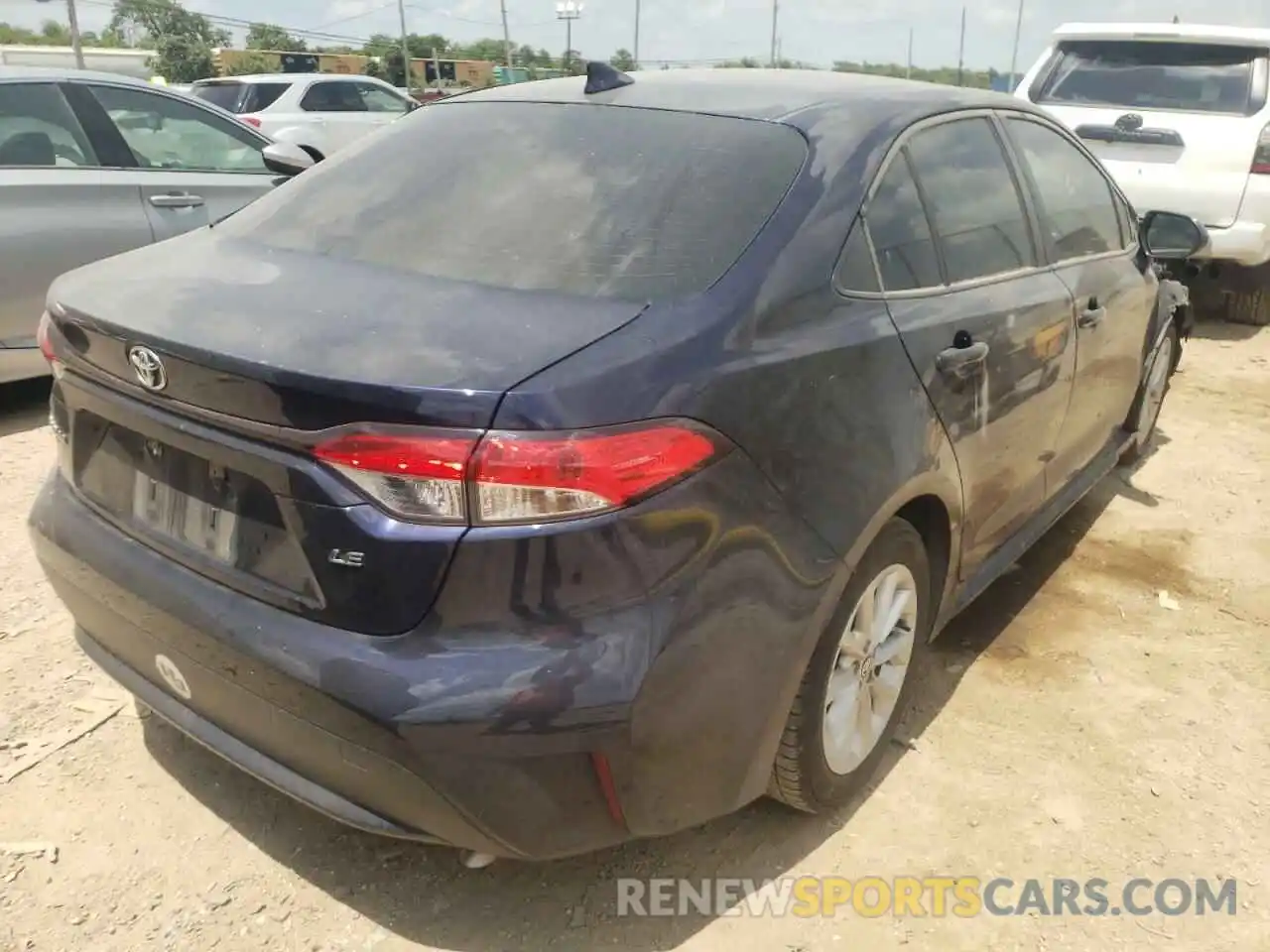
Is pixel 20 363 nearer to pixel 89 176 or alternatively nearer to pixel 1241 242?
pixel 89 176

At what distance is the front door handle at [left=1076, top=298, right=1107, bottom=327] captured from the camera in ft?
10.7

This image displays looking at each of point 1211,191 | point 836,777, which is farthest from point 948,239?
point 1211,191

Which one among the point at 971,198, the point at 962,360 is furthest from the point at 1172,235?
the point at 962,360

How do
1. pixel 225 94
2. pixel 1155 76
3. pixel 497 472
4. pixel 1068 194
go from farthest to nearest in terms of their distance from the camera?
pixel 225 94 < pixel 1155 76 < pixel 1068 194 < pixel 497 472

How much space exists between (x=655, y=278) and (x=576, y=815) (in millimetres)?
981

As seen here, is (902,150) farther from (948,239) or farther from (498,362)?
(498,362)

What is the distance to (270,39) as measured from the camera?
246ft

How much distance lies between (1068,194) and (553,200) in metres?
1.93

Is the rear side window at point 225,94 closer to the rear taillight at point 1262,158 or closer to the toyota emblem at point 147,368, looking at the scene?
the rear taillight at point 1262,158

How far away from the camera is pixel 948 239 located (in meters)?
2.67

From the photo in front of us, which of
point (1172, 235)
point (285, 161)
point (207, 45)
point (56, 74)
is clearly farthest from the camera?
point (207, 45)

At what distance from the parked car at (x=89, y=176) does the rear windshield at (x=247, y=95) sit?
25.5ft

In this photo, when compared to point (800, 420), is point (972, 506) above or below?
below

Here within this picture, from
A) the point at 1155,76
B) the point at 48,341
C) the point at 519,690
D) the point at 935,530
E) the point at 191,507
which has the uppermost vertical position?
the point at 1155,76
